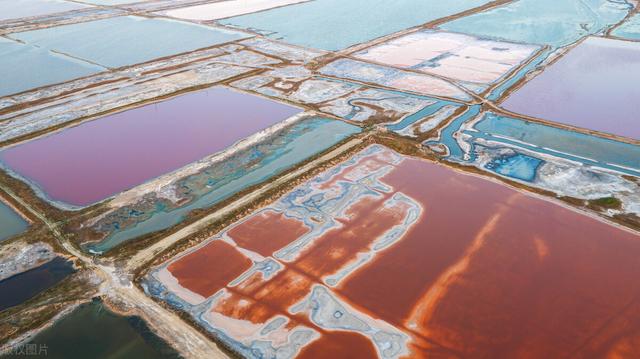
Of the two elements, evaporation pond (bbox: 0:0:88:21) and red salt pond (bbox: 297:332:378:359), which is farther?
evaporation pond (bbox: 0:0:88:21)

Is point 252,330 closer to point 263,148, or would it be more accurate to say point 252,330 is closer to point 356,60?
point 263,148

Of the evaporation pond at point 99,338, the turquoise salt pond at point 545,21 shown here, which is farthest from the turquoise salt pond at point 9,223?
the turquoise salt pond at point 545,21

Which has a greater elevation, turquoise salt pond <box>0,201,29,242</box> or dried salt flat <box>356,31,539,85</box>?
dried salt flat <box>356,31,539,85</box>

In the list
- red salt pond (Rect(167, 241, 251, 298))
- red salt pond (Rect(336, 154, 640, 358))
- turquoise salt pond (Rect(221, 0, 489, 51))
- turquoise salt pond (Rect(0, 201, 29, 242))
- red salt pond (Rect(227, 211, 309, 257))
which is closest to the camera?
red salt pond (Rect(336, 154, 640, 358))

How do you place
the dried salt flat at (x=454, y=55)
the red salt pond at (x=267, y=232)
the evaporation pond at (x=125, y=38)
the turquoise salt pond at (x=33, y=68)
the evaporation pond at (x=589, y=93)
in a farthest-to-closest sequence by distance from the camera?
1. the evaporation pond at (x=125, y=38)
2. the dried salt flat at (x=454, y=55)
3. the turquoise salt pond at (x=33, y=68)
4. the evaporation pond at (x=589, y=93)
5. the red salt pond at (x=267, y=232)

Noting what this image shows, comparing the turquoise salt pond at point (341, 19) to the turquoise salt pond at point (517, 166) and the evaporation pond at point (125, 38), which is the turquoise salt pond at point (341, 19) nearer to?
the evaporation pond at point (125, 38)

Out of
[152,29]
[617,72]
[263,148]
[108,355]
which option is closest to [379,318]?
[108,355]

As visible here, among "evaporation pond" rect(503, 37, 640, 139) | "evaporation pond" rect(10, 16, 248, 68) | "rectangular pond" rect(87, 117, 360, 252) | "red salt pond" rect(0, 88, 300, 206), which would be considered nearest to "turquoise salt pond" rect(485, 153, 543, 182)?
"evaporation pond" rect(503, 37, 640, 139)

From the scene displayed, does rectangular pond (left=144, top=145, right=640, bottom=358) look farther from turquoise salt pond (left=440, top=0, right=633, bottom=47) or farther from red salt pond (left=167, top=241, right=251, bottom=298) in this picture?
turquoise salt pond (left=440, top=0, right=633, bottom=47)
